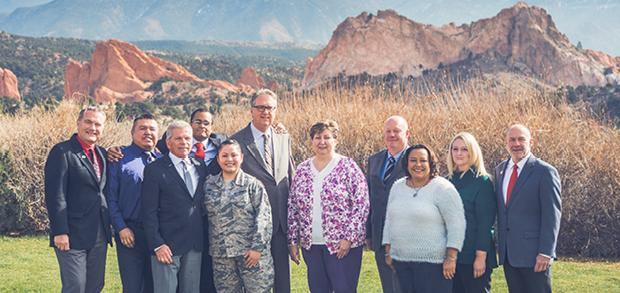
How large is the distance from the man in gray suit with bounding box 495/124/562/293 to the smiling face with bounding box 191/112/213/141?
255 centimetres

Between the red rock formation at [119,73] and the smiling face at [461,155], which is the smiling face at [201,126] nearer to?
the smiling face at [461,155]

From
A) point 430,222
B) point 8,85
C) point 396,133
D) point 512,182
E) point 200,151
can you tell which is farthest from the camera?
point 8,85

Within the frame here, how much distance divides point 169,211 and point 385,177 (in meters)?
1.77

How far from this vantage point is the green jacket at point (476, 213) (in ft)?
15.8

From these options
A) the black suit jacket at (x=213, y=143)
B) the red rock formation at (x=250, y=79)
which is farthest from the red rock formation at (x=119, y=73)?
the black suit jacket at (x=213, y=143)

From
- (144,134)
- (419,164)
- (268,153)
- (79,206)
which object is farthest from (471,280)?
(79,206)

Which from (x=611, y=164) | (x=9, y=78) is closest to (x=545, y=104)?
(x=611, y=164)

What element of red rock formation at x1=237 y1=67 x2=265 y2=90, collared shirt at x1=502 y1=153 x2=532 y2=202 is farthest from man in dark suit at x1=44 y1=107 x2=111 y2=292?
red rock formation at x1=237 y1=67 x2=265 y2=90

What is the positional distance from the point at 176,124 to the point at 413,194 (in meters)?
1.87

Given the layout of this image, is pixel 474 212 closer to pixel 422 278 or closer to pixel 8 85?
pixel 422 278

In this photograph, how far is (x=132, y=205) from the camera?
5066mm

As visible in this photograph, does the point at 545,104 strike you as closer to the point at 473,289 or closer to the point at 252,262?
the point at 473,289

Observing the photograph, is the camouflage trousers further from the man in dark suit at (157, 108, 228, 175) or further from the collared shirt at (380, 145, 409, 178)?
the collared shirt at (380, 145, 409, 178)

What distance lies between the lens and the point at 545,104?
11219 mm
